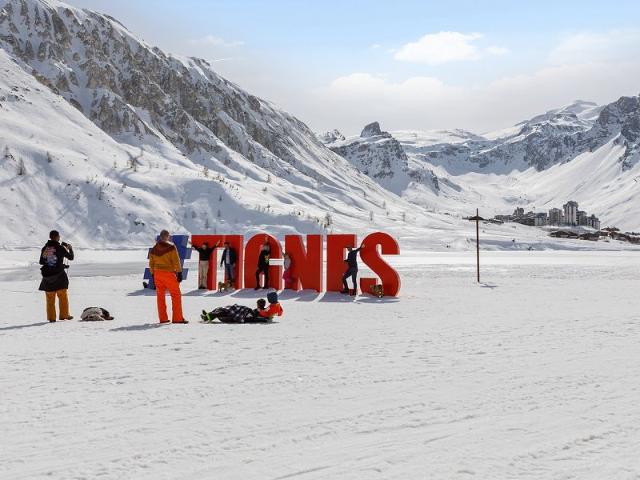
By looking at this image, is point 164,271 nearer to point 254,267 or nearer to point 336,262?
point 336,262

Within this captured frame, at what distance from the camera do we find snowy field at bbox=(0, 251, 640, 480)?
15.0ft

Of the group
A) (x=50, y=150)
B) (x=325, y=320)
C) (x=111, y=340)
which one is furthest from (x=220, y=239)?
(x=50, y=150)

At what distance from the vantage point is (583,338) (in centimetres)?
1044

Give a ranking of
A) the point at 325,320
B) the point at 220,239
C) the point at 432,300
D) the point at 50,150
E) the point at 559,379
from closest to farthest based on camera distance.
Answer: the point at 559,379, the point at 325,320, the point at 432,300, the point at 220,239, the point at 50,150

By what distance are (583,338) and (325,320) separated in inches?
202

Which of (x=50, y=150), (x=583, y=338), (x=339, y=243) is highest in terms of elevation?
(x=50, y=150)

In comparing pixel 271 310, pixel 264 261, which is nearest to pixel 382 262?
pixel 264 261

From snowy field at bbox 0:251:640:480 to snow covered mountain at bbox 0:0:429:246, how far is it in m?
44.3

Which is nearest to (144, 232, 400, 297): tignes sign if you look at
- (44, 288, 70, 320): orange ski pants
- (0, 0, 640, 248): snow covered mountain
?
(44, 288, 70, 320): orange ski pants

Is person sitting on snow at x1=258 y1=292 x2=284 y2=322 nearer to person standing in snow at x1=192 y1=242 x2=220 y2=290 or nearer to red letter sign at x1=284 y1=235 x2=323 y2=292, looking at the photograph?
red letter sign at x1=284 y1=235 x2=323 y2=292

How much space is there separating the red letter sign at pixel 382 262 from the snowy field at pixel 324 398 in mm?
5595

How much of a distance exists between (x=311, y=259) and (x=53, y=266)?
9.25 meters

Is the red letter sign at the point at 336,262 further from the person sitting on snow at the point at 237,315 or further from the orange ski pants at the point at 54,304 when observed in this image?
the orange ski pants at the point at 54,304

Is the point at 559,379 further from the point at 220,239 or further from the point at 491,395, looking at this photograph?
the point at 220,239
